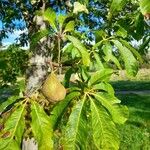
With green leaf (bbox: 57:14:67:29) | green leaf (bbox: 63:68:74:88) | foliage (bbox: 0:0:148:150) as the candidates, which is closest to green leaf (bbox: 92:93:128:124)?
foliage (bbox: 0:0:148:150)

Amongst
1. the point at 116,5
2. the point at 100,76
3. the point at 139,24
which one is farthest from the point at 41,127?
the point at 139,24

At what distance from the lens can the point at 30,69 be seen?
609cm

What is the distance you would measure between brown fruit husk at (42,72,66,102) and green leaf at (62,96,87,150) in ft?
0.42

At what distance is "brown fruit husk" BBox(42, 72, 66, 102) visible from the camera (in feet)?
7.02

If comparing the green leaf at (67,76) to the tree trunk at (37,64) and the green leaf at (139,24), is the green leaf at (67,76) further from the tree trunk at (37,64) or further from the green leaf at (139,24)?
the tree trunk at (37,64)

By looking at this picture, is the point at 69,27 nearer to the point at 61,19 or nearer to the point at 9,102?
the point at 61,19

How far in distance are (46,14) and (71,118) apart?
0.67 meters

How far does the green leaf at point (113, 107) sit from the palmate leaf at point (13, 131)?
371 mm

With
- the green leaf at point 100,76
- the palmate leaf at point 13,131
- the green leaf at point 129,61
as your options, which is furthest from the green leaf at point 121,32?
the palmate leaf at point 13,131

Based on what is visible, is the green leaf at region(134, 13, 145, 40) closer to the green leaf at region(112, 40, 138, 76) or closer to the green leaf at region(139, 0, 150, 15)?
the green leaf at region(112, 40, 138, 76)

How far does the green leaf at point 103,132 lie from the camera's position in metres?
1.95

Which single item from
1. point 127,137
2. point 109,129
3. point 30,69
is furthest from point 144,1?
point 127,137

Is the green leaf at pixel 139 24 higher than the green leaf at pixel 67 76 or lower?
higher

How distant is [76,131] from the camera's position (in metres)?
2.02
